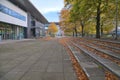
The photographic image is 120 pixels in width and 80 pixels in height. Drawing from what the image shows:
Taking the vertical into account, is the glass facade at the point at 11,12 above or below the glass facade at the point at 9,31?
above

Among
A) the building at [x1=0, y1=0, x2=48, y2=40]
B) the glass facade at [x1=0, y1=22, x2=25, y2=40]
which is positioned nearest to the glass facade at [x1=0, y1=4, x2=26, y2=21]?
the building at [x1=0, y1=0, x2=48, y2=40]

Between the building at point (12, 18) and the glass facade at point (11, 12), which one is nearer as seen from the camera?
the glass facade at point (11, 12)

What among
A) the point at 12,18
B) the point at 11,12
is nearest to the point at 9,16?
the point at 11,12

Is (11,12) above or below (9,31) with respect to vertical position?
above

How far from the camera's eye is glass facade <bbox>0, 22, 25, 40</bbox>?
49.6 metres

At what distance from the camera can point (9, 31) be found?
55344 millimetres

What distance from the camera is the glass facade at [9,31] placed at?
4955 centimetres

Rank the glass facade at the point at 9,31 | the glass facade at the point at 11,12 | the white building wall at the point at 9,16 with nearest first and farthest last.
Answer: the glass facade at the point at 11,12 → the white building wall at the point at 9,16 → the glass facade at the point at 9,31

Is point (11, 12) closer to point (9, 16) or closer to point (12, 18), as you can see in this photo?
point (12, 18)

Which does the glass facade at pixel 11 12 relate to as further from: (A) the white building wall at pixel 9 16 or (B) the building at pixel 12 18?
(A) the white building wall at pixel 9 16

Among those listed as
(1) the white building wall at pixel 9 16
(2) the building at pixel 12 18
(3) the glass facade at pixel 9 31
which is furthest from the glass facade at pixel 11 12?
(3) the glass facade at pixel 9 31

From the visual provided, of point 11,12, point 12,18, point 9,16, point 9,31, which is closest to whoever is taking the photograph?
point 9,16

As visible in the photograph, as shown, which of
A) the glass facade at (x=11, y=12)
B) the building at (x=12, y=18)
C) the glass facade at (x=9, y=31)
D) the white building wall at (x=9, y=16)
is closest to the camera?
the glass facade at (x=11, y=12)

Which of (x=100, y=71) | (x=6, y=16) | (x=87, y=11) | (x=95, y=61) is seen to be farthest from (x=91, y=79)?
(x=6, y=16)
